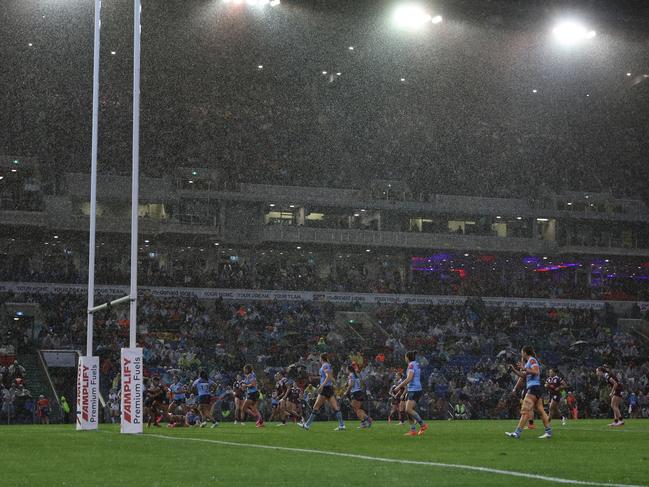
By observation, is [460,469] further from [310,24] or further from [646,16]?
[310,24]

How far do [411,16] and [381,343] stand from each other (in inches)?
838

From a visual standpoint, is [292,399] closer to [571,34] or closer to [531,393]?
[531,393]

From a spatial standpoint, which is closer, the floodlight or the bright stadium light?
the floodlight

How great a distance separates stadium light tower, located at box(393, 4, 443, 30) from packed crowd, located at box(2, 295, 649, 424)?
13.5 meters

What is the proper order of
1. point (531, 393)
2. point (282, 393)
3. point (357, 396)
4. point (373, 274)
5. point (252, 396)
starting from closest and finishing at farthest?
point (531, 393) → point (357, 396) → point (252, 396) → point (282, 393) → point (373, 274)

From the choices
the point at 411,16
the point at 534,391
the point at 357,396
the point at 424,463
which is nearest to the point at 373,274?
the point at 411,16

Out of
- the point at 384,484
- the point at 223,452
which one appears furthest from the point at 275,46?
the point at 384,484

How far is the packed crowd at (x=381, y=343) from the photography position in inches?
1561

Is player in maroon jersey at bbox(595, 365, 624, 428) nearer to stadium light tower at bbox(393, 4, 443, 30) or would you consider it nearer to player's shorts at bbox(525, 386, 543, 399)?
player's shorts at bbox(525, 386, 543, 399)

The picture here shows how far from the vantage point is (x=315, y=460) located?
40.9 ft

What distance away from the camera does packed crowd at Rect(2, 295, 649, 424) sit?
39.7 metres


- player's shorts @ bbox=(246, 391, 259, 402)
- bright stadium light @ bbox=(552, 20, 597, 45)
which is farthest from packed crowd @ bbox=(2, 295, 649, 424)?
bright stadium light @ bbox=(552, 20, 597, 45)

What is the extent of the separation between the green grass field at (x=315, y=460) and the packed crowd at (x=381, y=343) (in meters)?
18.7

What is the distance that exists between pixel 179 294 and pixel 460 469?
4183 centimetres
